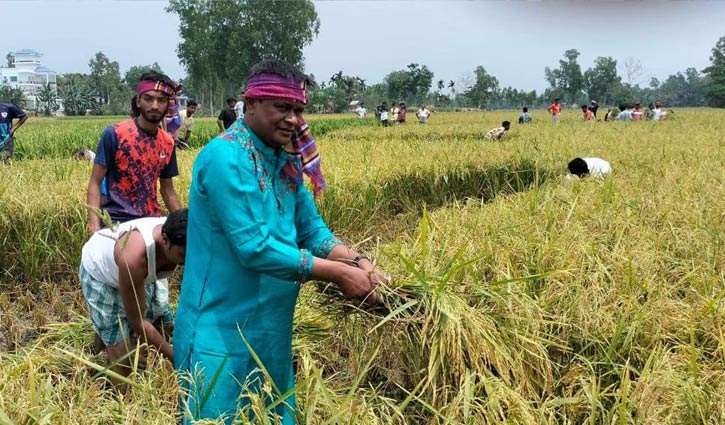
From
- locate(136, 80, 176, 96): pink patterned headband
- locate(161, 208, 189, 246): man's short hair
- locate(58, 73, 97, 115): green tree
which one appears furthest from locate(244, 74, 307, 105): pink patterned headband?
locate(58, 73, 97, 115): green tree

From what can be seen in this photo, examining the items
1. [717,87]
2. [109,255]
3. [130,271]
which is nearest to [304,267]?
[130,271]

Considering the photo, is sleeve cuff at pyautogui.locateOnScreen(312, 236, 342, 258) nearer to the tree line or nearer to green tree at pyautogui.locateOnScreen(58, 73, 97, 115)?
the tree line

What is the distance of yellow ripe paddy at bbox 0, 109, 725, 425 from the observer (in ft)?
4.82

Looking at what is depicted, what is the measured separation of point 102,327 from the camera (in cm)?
209

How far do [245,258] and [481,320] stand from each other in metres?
0.80

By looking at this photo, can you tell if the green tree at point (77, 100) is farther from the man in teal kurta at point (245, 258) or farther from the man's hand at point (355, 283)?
the man's hand at point (355, 283)

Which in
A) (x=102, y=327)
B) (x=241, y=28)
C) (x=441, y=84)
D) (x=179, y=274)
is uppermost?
(x=241, y=28)

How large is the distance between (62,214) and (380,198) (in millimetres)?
2609

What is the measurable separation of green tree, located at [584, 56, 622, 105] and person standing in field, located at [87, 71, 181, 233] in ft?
263

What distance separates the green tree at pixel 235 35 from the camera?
4756cm

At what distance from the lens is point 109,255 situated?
2000 mm

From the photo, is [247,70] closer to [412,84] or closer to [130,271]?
[412,84]

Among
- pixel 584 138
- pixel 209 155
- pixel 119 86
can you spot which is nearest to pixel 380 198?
pixel 209 155

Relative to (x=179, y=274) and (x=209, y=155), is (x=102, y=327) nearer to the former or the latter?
(x=209, y=155)
